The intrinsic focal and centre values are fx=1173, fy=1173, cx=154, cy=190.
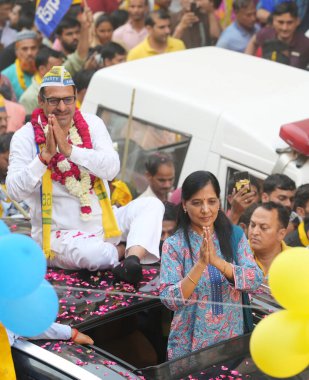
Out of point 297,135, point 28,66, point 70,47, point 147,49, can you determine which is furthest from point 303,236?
point 70,47

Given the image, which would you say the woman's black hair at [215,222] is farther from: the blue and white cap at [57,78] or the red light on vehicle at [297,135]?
the red light on vehicle at [297,135]

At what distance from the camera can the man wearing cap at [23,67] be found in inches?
474

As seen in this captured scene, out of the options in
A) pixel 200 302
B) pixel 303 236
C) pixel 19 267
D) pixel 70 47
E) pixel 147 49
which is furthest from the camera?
pixel 70 47

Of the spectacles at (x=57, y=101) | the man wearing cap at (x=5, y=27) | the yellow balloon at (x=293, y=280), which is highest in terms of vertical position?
the yellow balloon at (x=293, y=280)

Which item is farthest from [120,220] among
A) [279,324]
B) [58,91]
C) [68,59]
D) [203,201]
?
[68,59]

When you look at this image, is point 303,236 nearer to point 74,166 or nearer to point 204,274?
point 74,166

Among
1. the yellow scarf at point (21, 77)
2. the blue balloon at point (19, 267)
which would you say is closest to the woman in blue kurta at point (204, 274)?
the blue balloon at point (19, 267)

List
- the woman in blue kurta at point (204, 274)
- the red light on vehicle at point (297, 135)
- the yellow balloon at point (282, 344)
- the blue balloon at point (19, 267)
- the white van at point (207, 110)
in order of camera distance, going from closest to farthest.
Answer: the yellow balloon at point (282, 344), the blue balloon at point (19, 267), the woman in blue kurta at point (204, 274), the red light on vehicle at point (297, 135), the white van at point (207, 110)

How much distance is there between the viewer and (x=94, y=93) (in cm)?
914

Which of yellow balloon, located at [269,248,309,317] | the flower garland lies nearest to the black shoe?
the flower garland

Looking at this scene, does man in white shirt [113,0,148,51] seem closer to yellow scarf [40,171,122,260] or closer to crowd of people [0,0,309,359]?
crowd of people [0,0,309,359]

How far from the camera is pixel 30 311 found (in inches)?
192

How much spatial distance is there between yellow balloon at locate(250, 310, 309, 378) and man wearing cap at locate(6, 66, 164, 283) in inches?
73.9

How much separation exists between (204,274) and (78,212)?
128 cm
